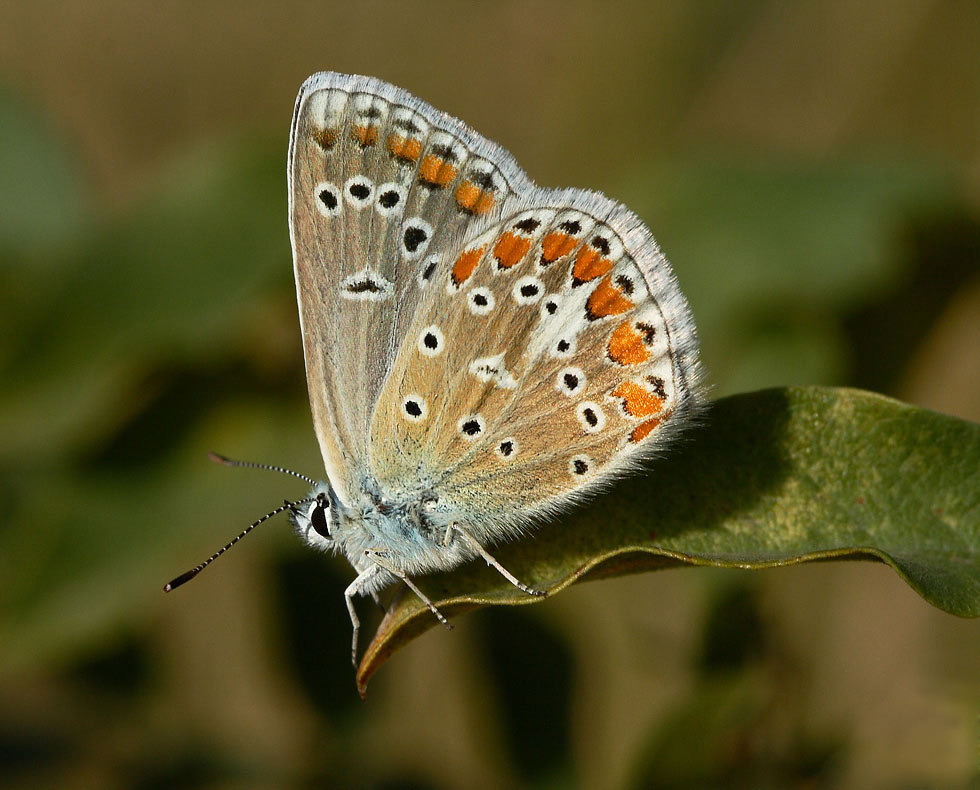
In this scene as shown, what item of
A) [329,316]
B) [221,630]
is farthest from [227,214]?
[221,630]

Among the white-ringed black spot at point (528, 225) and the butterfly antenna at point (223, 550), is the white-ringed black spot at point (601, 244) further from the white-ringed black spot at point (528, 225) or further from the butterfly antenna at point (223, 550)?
the butterfly antenna at point (223, 550)

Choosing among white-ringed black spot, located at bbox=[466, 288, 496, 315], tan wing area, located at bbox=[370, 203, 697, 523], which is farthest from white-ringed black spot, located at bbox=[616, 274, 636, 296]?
white-ringed black spot, located at bbox=[466, 288, 496, 315]

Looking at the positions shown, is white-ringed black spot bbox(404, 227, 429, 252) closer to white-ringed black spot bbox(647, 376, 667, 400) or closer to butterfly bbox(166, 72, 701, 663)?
butterfly bbox(166, 72, 701, 663)

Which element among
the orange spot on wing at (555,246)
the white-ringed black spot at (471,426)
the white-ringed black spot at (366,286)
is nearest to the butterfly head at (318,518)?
the white-ringed black spot at (471,426)

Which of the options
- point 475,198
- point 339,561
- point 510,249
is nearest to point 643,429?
point 510,249

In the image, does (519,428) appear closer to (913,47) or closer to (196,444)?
(196,444)

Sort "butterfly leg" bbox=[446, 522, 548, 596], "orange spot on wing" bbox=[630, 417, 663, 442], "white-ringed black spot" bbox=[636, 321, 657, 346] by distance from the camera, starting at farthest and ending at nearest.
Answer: "white-ringed black spot" bbox=[636, 321, 657, 346], "orange spot on wing" bbox=[630, 417, 663, 442], "butterfly leg" bbox=[446, 522, 548, 596]

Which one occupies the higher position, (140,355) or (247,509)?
(140,355)
